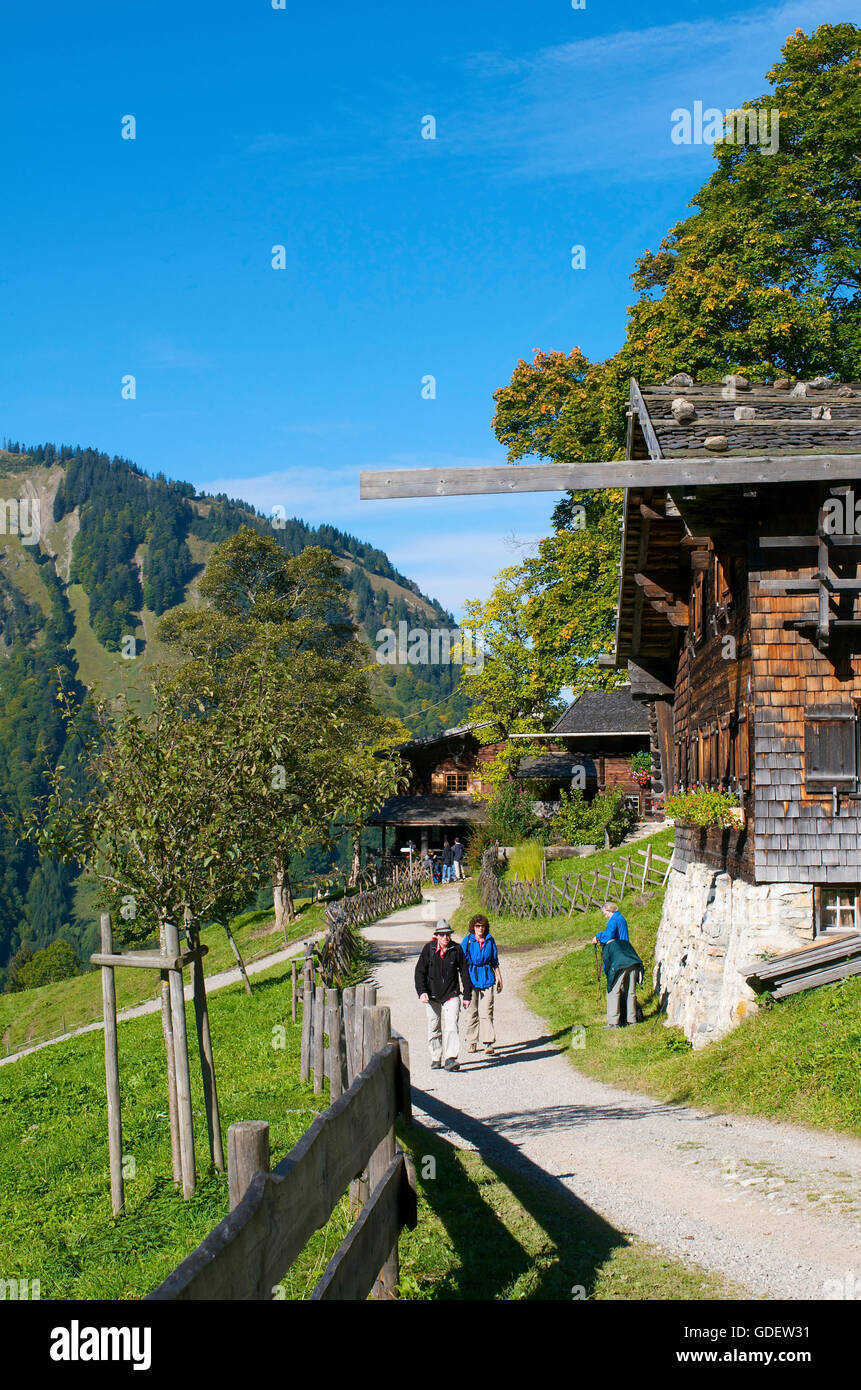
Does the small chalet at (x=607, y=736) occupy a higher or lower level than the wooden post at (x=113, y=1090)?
higher

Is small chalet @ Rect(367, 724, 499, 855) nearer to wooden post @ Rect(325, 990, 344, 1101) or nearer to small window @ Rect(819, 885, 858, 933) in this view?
small window @ Rect(819, 885, 858, 933)

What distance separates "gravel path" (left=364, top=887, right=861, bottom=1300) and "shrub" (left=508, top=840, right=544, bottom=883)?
59.9 feet

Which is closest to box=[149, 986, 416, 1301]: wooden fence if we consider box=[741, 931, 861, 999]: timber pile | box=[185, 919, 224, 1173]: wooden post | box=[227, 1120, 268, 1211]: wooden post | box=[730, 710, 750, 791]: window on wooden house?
box=[227, 1120, 268, 1211]: wooden post

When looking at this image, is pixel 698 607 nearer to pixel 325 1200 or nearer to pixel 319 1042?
pixel 319 1042

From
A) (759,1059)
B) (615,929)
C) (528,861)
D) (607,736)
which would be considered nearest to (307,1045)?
(759,1059)

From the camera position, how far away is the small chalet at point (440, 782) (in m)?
54.0

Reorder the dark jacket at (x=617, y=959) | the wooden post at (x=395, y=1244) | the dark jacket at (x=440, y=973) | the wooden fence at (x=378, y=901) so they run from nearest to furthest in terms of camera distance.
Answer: the wooden post at (x=395, y=1244)
the dark jacket at (x=440, y=973)
the dark jacket at (x=617, y=959)
the wooden fence at (x=378, y=901)

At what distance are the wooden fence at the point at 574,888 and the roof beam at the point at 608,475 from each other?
15.4 meters

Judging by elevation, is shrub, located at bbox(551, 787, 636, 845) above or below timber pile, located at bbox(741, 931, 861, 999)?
below

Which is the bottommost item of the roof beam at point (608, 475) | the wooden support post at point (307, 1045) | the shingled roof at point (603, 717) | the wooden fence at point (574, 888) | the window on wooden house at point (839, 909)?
the wooden fence at point (574, 888)

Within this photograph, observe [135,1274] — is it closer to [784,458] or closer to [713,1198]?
[713,1198]

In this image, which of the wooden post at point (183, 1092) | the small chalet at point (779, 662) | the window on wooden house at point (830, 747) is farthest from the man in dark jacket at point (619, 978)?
the wooden post at point (183, 1092)

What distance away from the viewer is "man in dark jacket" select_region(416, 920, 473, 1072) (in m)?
13.0

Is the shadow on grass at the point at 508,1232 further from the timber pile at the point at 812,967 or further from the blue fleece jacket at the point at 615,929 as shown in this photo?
the blue fleece jacket at the point at 615,929
